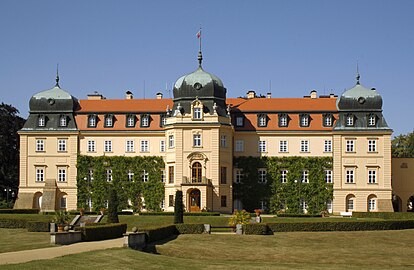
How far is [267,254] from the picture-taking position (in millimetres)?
40312

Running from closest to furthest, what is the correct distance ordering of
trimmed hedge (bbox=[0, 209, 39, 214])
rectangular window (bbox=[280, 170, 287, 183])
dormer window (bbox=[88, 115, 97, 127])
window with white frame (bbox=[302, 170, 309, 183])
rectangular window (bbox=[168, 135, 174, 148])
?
trimmed hedge (bbox=[0, 209, 39, 214])
rectangular window (bbox=[168, 135, 174, 148])
window with white frame (bbox=[302, 170, 309, 183])
rectangular window (bbox=[280, 170, 287, 183])
dormer window (bbox=[88, 115, 97, 127])

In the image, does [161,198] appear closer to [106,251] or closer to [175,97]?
[175,97]

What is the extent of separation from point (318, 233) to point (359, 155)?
1966cm

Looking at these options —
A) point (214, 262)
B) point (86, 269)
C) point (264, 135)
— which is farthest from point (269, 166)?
point (86, 269)

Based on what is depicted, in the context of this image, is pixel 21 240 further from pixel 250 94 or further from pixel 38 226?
pixel 250 94

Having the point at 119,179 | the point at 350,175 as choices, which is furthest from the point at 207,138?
the point at 350,175

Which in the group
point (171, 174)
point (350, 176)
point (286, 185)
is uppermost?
point (171, 174)

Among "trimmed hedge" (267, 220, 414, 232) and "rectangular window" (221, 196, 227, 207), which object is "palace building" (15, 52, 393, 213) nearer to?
"rectangular window" (221, 196, 227, 207)

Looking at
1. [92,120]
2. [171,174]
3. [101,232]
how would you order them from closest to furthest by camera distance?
1. [101,232]
2. [171,174]
3. [92,120]

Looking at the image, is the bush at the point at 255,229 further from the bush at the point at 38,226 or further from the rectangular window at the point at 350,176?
the rectangular window at the point at 350,176

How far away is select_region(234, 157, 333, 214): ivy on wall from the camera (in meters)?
66.6

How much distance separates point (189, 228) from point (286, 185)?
2165 centimetres

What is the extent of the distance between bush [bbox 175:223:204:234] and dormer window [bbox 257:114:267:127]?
892 inches

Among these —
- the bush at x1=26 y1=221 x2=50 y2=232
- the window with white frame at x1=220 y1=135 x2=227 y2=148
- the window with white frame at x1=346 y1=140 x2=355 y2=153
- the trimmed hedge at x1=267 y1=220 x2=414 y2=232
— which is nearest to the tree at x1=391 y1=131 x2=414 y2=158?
the window with white frame at x1=346 y1=140 x2=355 y2=153
